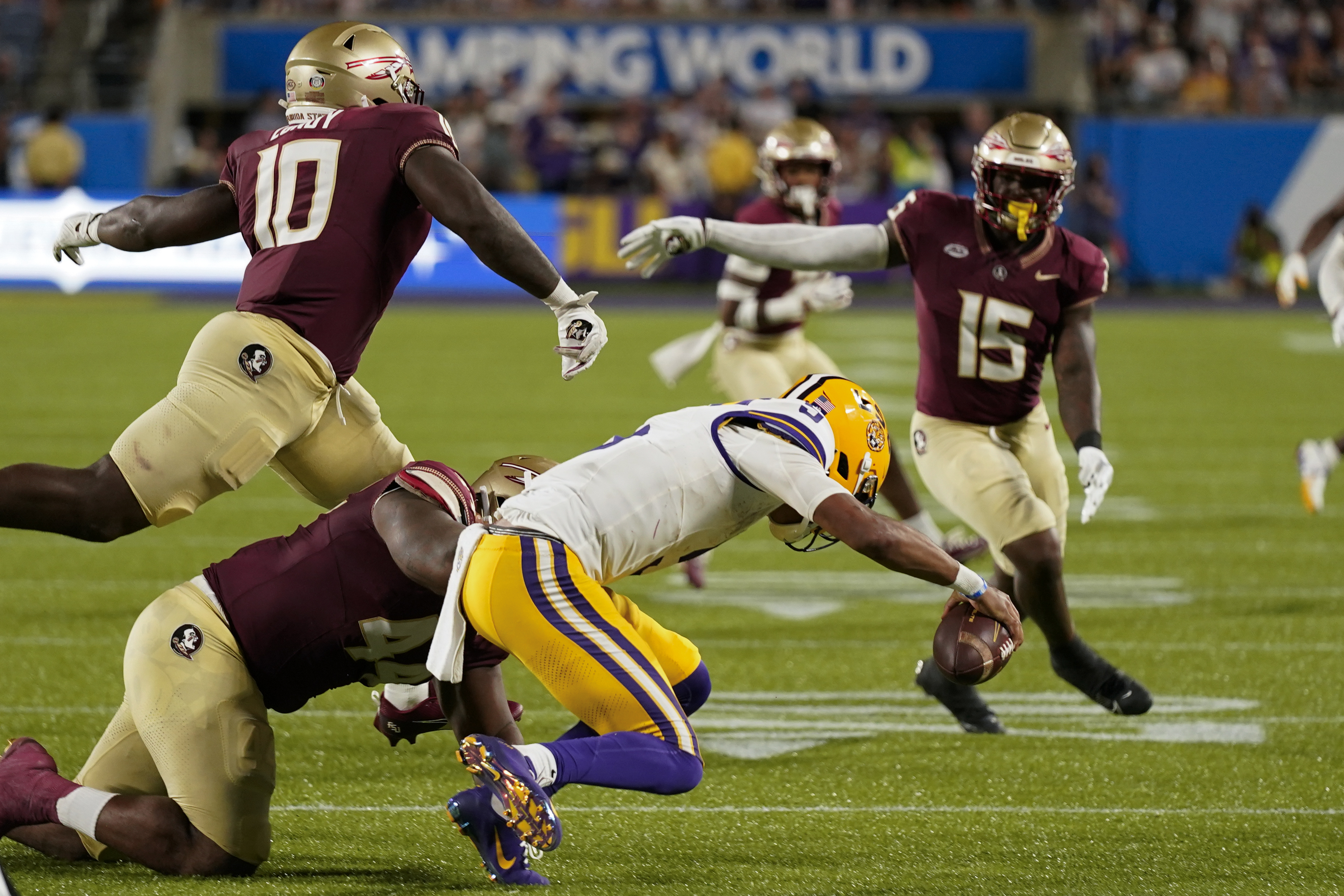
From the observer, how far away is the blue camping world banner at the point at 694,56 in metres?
21.4

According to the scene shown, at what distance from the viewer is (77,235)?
461 cm

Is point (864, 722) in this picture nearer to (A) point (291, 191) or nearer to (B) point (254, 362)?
(B) point (254, 362)

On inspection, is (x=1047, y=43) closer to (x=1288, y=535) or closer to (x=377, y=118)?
(x=1288, y=535)

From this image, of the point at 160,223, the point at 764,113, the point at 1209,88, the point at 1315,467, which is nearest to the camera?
the point at 160,223

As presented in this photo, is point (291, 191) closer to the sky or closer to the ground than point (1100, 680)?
closer to the sky

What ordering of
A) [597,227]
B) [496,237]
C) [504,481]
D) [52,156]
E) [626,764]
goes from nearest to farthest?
[626,764]
[504,481]
[496,237]
[52,156]
[597,227]

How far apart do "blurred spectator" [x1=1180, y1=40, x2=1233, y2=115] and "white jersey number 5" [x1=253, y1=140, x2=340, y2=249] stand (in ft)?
55.0

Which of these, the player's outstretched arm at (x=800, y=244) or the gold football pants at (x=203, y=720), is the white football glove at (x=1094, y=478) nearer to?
the player's outstretched arm at (x=800, y=244)

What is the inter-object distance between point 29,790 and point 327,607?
25.8 inches

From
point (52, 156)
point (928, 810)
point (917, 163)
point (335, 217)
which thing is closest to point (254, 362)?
point (335, 217)

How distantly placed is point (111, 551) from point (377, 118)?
153 inches

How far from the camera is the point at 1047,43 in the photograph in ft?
69.7

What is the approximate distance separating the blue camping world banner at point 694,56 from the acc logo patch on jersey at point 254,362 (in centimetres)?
1774

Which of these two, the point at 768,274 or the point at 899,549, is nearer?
the point at 899,549
